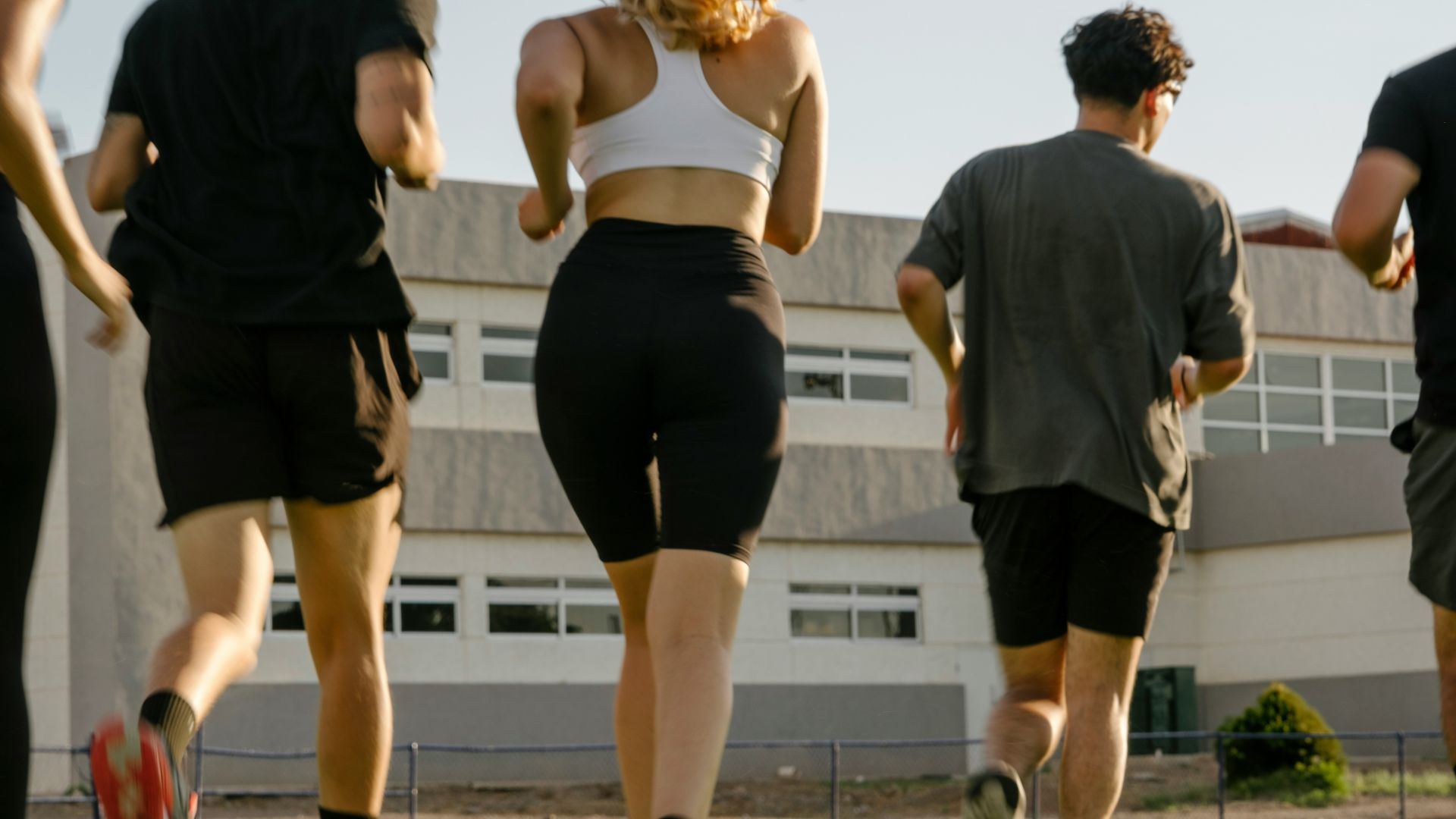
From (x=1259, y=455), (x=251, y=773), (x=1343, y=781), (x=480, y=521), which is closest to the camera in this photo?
(x=1343, y=781)

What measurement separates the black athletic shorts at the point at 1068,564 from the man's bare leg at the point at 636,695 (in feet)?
3.23

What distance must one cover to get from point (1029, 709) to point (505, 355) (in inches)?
1057

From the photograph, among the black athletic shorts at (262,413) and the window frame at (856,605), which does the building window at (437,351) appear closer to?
the window frame at (856,605)

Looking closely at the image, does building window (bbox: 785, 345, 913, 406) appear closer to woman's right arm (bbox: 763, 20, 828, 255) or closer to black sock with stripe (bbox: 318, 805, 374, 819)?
woman's right arm (bbox: 763, 20, 828, 255)

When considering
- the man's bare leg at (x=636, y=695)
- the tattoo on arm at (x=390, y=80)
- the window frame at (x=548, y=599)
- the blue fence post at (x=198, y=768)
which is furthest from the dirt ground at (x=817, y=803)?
the tattoo on arm at (x=390, y=80)

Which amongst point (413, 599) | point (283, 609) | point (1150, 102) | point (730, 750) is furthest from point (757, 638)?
point (1150, 102)

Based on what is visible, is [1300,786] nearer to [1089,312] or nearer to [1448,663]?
[1448,663]

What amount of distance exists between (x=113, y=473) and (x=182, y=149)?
2531 cm

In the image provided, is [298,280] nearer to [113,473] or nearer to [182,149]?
[182,149]

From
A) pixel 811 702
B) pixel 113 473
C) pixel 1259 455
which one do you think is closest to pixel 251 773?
pixel 113 473

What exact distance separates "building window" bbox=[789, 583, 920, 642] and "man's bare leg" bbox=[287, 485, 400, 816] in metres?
27.7

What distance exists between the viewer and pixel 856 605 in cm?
3186

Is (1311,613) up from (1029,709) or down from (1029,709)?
down

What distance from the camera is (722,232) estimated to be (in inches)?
146
